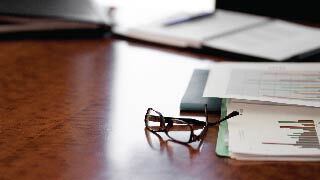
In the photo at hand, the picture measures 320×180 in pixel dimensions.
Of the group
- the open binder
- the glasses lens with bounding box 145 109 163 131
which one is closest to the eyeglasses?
the glasses lens with bounding box 145 109 163 131

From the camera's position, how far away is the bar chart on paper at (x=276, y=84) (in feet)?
3.29

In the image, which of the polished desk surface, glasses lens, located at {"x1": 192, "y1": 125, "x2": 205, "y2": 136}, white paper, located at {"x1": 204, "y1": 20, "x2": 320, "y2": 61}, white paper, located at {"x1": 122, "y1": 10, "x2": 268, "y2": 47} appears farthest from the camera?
white paper, located at {"x1": 122, "y1": 10, "x2": 268, "y2": 47}

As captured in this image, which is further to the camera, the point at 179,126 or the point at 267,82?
the point at 267,82

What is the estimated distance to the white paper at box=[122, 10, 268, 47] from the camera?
1413mm

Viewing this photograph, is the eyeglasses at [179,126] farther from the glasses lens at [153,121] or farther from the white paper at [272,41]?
the white paper at [272,41]

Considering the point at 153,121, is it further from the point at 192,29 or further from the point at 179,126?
the point at 192,29

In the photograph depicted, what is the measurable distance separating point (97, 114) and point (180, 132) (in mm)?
161

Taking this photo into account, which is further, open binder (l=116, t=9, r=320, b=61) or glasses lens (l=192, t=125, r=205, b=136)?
open binder (l=116, t=9, r=320, b=61)

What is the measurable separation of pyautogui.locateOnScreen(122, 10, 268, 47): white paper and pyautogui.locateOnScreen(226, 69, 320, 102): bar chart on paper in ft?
0.99

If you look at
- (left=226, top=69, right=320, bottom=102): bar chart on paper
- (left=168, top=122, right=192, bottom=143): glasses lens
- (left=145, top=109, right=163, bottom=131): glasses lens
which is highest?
(left=226, top=69, right=320, bottom=102): bar chart on paper

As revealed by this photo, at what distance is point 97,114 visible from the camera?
Result: 3.29 ft

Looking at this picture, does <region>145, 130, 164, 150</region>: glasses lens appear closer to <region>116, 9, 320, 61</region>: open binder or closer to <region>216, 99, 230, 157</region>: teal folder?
<region>216, 99, 230, 157</region>: teal folder

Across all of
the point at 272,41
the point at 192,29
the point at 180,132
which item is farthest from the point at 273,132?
the point at 192,29

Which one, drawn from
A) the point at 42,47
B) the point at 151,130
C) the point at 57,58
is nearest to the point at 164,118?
the point at 151,130
